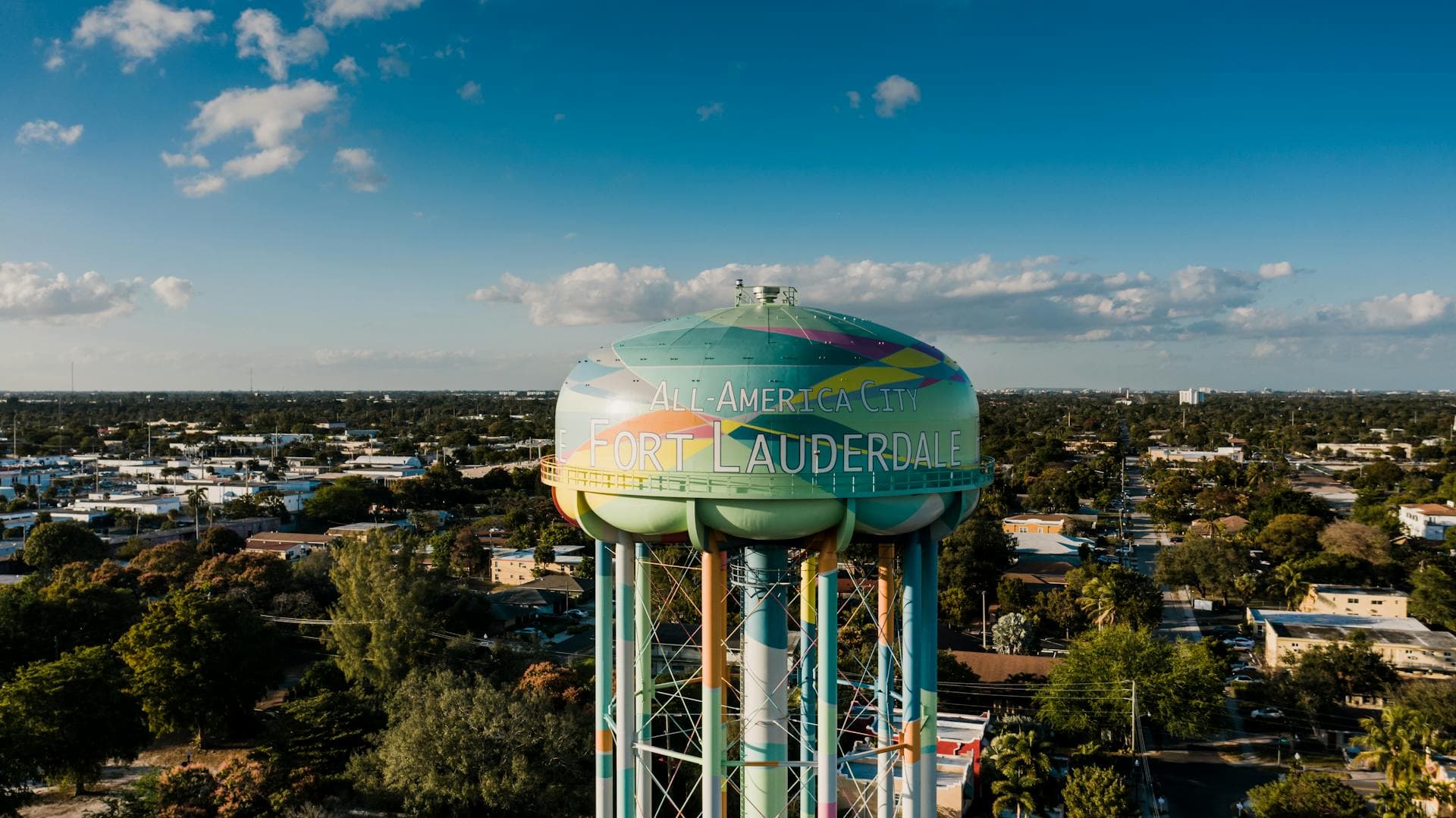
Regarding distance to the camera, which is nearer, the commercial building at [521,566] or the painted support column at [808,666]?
the painted support column at [808,666]

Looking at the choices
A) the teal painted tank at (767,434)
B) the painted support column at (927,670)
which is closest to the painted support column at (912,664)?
the painted support column at (927,670)

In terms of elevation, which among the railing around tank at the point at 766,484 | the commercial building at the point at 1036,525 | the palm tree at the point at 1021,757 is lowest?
the palm tree at the point at 1021,757

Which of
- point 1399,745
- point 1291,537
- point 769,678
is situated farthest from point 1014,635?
point 1291,537

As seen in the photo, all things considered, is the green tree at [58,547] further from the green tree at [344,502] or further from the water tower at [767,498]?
the water tower at [767,498]

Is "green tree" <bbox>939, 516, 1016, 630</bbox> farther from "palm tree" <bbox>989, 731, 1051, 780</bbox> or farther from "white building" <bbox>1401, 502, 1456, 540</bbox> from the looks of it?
"white building" <bbox>1401, 502, 1456, 540</bbox>

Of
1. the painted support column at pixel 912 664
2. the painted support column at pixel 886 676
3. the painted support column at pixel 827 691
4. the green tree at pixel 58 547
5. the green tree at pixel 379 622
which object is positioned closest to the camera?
the painted support column at pixel 827 691

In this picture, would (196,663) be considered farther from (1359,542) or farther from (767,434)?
(1359,542)

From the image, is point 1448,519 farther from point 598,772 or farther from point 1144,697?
point 598,772
